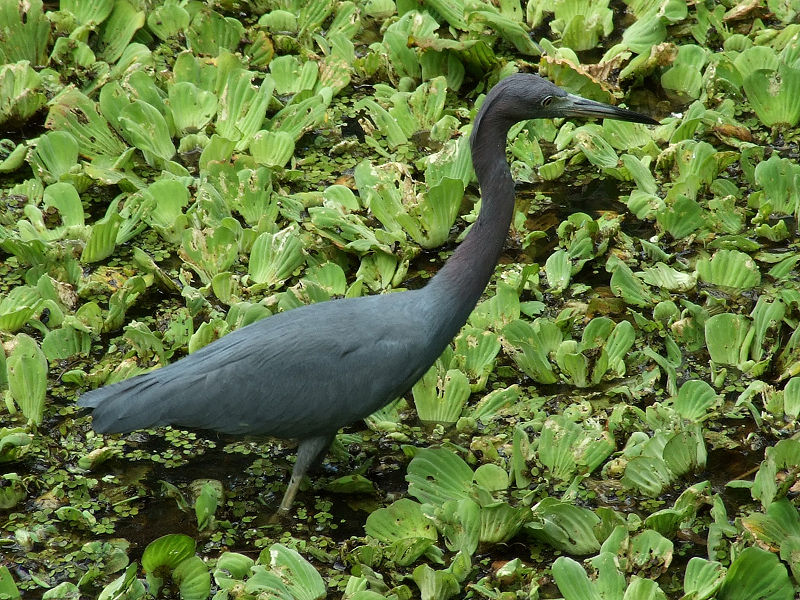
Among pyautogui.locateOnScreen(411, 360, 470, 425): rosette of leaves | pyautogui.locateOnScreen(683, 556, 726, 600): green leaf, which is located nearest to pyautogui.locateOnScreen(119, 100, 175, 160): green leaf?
pyautogui.locateOnScreen(411, 360, 470, 425): rosette of leaves

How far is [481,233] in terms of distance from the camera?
144 inches

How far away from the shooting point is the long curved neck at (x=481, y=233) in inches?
144

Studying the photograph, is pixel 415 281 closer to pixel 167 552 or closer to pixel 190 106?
pixel 190 106

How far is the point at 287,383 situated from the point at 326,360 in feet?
0.52

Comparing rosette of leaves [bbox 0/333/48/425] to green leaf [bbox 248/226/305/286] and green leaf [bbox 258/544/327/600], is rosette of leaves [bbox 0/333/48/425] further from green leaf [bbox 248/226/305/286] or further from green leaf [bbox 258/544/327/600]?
green leaf [bbox 258/544/327/600]

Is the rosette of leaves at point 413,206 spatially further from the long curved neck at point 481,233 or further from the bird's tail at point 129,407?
the bird's tail at point 129,407

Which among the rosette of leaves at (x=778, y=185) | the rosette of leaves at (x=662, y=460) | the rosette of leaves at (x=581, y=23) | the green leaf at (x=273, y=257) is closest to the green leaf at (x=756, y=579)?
the rosette of leaves at (x=662, y=460)

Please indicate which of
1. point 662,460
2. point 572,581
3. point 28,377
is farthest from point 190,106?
point 572,581

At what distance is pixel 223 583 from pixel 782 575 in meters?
1.65

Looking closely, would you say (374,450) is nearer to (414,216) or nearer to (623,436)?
(623,436)

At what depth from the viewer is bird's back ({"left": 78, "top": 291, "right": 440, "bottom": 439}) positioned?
3.56 meters

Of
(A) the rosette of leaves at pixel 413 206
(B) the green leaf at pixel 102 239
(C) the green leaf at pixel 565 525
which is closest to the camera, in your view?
(C) the green leaf at pixel 565 525

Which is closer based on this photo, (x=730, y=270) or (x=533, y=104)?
(x=533, y=104)

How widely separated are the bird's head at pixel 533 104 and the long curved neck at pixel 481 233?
0.04 meters
